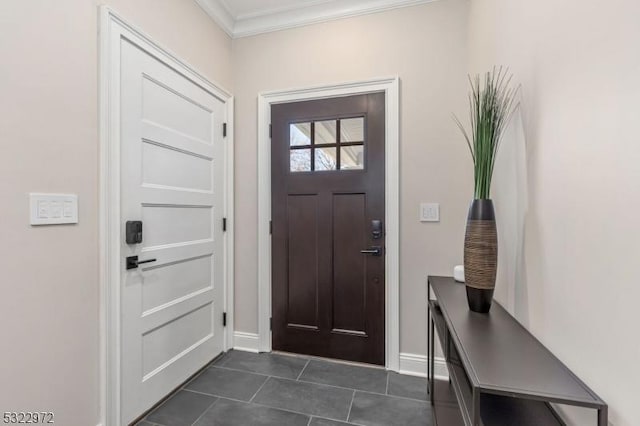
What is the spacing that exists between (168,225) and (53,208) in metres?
0.67

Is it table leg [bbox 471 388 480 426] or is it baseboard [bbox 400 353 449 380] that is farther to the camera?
baseboard [bbox 400 353 449 380]

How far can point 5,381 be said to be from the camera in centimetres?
113

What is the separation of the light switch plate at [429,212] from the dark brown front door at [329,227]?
306 mm

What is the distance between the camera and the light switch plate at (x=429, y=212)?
2.17 m

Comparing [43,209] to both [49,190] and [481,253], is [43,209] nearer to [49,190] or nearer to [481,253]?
[49,190]

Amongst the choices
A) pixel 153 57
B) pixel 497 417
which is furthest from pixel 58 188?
pixel 497 417

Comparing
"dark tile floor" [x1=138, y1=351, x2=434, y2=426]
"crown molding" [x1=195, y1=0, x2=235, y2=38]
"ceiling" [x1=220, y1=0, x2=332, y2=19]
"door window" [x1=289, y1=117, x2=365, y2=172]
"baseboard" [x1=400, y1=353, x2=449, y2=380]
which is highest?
"ceiling" [x1=220, y1=0, x2=332, y2=19]

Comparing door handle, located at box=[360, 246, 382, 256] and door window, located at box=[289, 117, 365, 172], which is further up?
door window, located at box=[289, 117, 365, 172]

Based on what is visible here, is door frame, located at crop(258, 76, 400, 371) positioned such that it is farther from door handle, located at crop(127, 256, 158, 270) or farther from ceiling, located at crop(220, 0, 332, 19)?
door handle, located at crop(127, 256, 158, 270)

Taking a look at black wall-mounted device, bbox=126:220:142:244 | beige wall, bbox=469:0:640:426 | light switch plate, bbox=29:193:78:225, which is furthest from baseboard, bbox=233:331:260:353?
beige wall, bbox=469:0:640:426

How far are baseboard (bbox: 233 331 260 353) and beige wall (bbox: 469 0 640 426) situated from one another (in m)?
2.05

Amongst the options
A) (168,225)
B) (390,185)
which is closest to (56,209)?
(168,225)

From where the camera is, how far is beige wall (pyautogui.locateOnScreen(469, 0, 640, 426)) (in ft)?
Answer: 2.16

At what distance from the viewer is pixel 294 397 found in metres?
1.90
